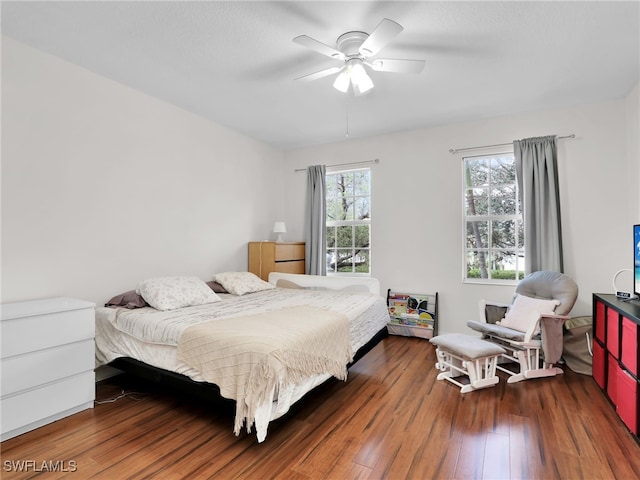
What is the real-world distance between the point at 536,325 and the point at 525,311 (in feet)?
0.94

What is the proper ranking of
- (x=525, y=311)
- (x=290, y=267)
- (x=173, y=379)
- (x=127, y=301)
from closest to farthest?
1. (x=173, y=379)
2. (x=127, y=301)
3. (x=525, y=311)
4. (x=290, y=267)

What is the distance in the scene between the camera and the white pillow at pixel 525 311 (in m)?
2.98

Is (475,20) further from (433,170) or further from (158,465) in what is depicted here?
(158,465)

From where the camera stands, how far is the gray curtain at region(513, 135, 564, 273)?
353 cm

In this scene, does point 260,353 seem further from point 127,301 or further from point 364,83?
point 364,83

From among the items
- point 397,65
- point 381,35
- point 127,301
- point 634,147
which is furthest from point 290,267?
point 634,147

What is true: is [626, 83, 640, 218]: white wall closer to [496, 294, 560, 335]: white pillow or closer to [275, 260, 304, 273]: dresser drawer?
[496, 294, 560, 335]: white pillow

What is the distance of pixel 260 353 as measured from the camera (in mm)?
1819

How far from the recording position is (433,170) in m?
4.29

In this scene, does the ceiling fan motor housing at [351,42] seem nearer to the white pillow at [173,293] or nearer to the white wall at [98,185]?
the white wall at [98,185]

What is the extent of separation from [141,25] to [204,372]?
2.34m

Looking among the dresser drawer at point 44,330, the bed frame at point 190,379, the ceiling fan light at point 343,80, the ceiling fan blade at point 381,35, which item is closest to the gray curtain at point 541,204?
the bed frame at point 190,379

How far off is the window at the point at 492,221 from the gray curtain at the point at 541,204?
243 millimetres

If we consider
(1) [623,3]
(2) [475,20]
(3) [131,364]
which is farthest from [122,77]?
(1) [623,3]
